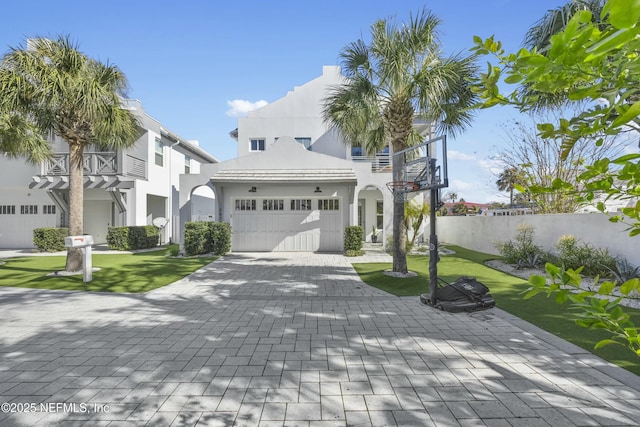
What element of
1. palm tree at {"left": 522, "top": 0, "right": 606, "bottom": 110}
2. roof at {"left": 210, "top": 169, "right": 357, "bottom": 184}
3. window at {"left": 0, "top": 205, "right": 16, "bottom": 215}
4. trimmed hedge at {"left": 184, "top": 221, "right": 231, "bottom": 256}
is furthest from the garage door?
window at {"left": 0, "top": 205, "right": 16, "bottom": 215}

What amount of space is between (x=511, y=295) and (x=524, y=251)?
14.0 ft

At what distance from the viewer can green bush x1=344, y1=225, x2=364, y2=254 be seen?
13805 mm

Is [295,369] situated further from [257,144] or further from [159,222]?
[257,144]

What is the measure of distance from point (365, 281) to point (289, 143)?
8916 mm

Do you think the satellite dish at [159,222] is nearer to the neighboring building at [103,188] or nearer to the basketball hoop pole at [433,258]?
the neighboring building at [103,188]

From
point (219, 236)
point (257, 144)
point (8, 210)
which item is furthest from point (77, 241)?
point (8, 210)

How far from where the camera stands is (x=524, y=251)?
35.2ft

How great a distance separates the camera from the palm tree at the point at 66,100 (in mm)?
8641

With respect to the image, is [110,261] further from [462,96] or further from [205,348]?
[462,96]

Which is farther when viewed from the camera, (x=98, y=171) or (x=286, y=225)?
(x=98, y=171)

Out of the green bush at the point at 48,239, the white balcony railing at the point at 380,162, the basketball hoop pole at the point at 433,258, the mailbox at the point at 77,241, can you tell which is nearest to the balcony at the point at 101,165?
the green bush at the point at 48,239

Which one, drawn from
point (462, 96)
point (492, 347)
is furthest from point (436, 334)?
point (462, 96)

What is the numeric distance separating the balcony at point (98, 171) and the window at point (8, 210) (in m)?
3.61

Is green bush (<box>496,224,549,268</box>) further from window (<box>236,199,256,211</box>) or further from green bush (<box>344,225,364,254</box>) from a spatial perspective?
window (<box>236,199,256,211</box>)
